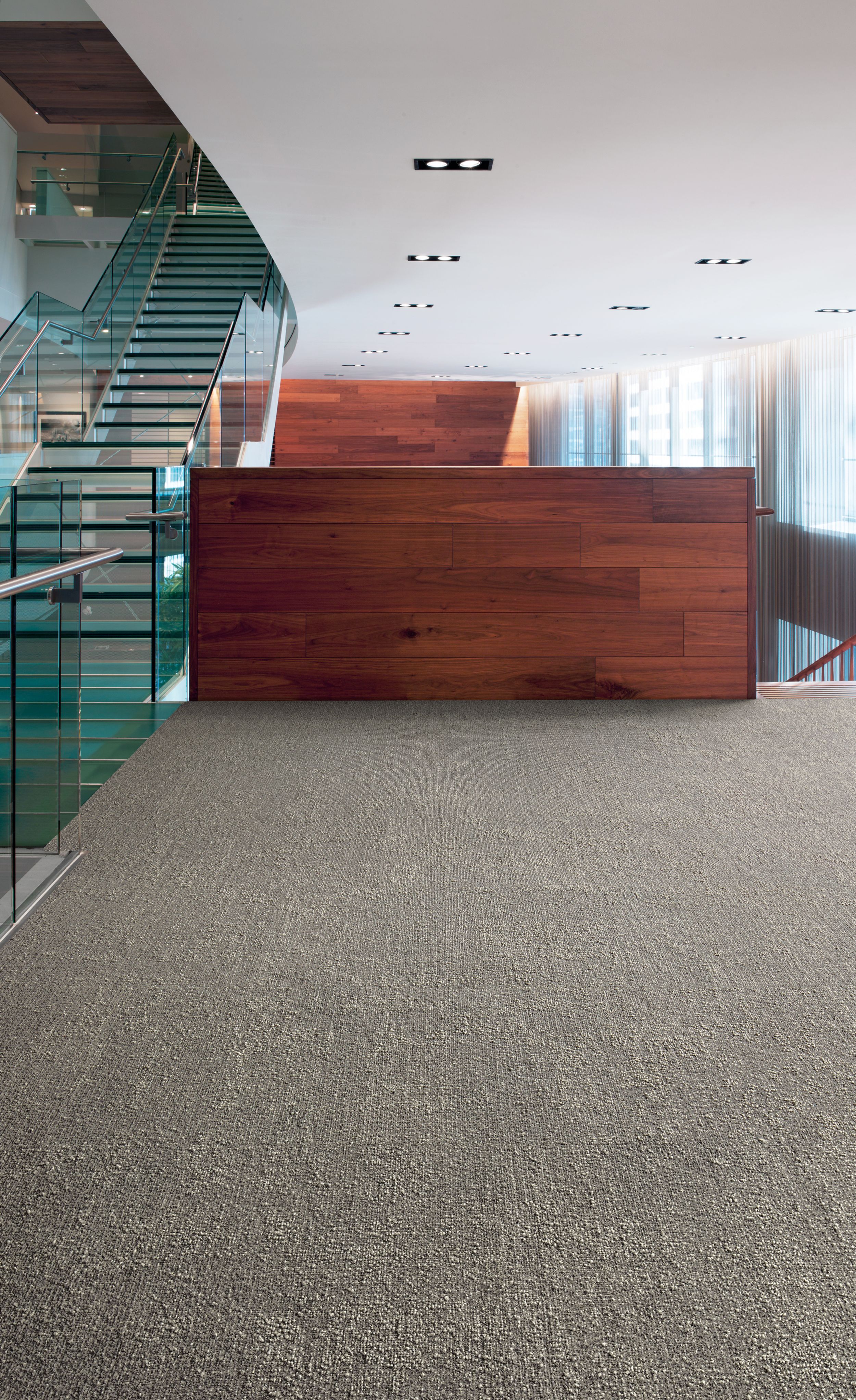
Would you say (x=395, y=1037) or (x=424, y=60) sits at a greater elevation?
(x=424, y=60)

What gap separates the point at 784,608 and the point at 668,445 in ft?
12.8

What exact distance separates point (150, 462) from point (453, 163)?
123 inches

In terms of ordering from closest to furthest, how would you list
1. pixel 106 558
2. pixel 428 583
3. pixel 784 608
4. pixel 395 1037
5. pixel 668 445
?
pixel 395 1037, pixel 106 558, pixel 428 583, pixel 784 608, pixel 668 445

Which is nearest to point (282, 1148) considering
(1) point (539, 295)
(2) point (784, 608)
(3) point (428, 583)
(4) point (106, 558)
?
(4) point (106, 558)

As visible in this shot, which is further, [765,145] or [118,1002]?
[765,145]

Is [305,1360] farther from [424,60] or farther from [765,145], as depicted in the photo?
[765,145]

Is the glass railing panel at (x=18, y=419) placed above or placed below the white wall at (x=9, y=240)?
below

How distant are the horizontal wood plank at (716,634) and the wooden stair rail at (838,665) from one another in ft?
15.3

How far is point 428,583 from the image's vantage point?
148 inches

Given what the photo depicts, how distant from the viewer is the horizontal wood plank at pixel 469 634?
3766mm

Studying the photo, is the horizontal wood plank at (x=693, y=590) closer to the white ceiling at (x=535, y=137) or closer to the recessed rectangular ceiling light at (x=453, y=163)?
the white ceiling at (x=535, y=137)

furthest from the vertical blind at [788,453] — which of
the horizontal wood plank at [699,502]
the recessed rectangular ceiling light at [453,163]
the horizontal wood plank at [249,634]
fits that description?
the horizontal wood plank at [249,634]

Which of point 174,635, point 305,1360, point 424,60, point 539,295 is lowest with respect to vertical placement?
point 305,1360

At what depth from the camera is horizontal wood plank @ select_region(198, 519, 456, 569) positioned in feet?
12.3
